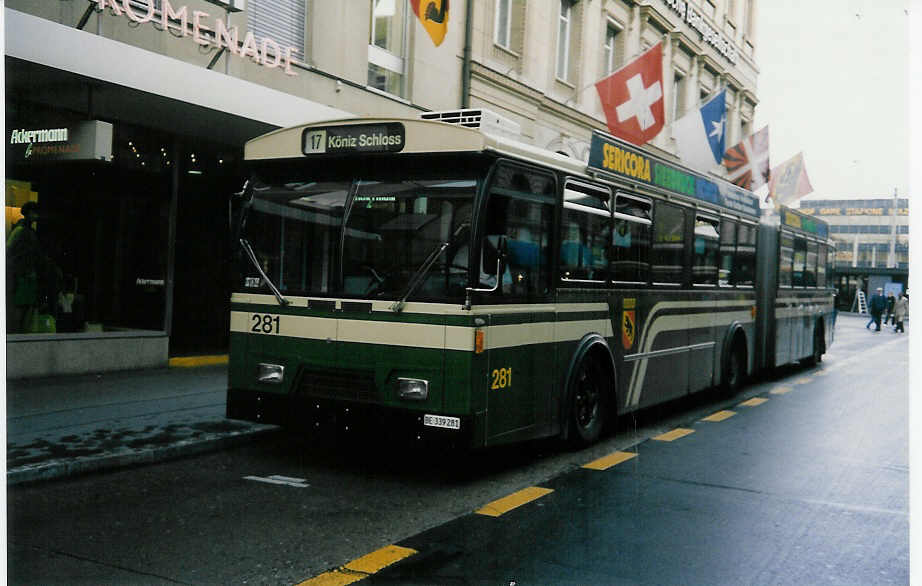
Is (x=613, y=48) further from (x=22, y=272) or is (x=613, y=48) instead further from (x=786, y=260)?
(x=22, y=272)

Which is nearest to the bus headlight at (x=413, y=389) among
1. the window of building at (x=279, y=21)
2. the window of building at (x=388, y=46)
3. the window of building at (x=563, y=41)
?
the window of building at (x=279, y=21)

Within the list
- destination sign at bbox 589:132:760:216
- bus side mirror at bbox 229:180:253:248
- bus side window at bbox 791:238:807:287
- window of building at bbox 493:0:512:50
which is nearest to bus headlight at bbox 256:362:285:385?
bus side mirror at bbox 229:180:253:248

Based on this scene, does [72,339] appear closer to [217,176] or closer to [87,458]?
[217,176]

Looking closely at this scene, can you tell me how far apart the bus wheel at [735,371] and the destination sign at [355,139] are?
7.32 metres

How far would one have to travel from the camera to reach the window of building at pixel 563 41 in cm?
2120

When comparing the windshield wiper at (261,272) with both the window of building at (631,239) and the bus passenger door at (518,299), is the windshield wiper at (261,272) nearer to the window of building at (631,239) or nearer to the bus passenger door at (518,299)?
the bus passenger door at (518,299)

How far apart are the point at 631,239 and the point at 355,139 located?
3363 millimetres

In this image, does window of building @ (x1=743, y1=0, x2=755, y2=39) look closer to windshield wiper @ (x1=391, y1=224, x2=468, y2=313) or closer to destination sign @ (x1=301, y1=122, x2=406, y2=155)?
destination sign @ (x1=301, y1=122, x2=406, y2=155)

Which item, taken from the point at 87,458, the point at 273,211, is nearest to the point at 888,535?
the point at 273,211

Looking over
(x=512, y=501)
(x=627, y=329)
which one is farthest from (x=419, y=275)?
(x=627, y=329)

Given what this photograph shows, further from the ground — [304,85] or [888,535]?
[304,85]

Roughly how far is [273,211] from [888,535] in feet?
16.8

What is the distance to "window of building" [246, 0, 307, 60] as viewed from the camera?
13.0 m

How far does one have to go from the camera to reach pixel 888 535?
5.78 m
